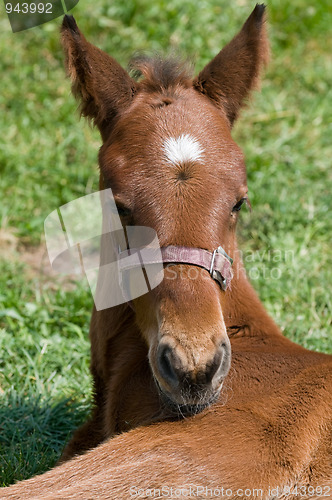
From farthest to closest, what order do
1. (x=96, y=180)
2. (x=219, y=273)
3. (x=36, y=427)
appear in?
(x=96, y=180) < (x=36, y=427) < (x=219, y=273)

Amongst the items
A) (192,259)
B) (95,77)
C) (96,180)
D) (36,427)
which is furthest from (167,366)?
(96,180)

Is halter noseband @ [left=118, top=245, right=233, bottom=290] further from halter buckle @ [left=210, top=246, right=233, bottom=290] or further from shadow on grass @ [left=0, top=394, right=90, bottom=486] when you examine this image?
shadow on grass @ [left=0, top=394, right=90, bottom=486]

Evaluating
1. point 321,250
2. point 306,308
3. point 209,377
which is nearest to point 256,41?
point 209,377

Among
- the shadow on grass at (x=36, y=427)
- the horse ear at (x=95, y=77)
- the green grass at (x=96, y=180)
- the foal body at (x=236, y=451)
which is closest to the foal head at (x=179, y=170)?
the horse ear at (x=95, y=77)

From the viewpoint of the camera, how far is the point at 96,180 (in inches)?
243

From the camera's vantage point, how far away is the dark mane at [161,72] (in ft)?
10.6

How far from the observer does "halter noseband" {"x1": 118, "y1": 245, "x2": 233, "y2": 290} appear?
265 centimetres

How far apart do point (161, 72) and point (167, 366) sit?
1.62 m

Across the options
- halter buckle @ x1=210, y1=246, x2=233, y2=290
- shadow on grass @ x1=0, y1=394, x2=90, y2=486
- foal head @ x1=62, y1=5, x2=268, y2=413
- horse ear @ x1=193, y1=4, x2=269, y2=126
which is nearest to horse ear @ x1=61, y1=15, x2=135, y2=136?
foal head @ x1=62, y1=5, x2=268, y2=413

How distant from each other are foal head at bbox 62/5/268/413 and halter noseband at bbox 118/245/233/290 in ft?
0.09

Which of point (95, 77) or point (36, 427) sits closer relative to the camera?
point (95, 77)

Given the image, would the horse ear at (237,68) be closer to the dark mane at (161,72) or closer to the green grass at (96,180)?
the dark mane at (161,72)

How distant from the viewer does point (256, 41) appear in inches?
132

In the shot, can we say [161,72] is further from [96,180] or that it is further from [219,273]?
[96,180]
